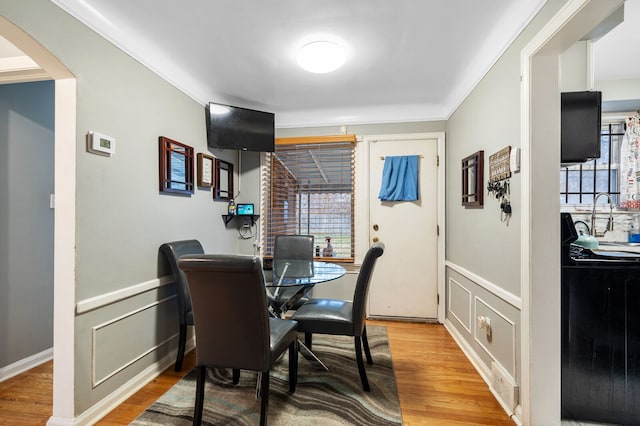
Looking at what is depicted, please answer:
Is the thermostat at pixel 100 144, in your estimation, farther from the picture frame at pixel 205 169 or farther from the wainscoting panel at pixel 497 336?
the wainscoting panel at pixel 497 336

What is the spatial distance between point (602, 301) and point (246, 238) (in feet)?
10.4

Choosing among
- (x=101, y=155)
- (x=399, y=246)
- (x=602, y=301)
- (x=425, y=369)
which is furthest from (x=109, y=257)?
(x=602, y=301)

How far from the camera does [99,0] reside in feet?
5.20

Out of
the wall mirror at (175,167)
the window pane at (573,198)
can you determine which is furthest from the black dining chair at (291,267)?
the window pane at (573,198)

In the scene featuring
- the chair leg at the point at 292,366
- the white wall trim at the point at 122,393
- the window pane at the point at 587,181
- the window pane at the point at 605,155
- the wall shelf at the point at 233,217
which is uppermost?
the window pane at the point at 605,155

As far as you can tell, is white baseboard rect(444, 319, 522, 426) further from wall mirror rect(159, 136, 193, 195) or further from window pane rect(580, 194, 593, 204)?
wall mirror rect(159, 136, 193, 195)

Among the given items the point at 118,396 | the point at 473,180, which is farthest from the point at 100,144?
the point at 473,180

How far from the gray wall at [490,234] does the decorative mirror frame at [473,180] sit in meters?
0.05

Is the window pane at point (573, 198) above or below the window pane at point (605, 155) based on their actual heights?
below

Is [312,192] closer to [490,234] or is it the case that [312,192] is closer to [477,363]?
[490,234]

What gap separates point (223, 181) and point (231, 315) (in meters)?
2.05

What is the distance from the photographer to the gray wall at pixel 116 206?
156 centimetres

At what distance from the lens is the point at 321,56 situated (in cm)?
204

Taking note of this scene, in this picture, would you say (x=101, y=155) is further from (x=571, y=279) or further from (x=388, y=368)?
(x=571, y=279)
